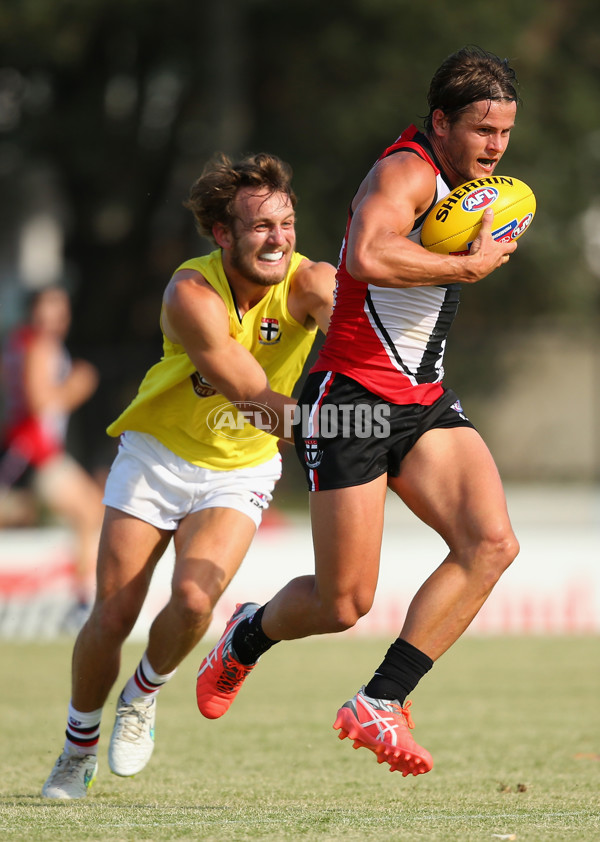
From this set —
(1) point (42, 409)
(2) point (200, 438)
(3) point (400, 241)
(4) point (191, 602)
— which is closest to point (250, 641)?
(4) point (191, 602)

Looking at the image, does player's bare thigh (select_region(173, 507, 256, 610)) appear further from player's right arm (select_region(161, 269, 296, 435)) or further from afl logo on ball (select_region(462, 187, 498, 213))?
afl logo on ball (select_region(462, 187, 498, 213))

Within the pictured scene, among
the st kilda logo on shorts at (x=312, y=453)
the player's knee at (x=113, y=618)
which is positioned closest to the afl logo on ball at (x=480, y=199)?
the st kilda logo on shorts at (x=312, y=453)

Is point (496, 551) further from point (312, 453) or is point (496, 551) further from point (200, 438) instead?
point (200, 438)

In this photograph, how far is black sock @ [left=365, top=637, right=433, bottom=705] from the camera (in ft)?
14.0

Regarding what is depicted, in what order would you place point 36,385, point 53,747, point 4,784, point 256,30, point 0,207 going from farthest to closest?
point 0,207 → point 256,30 → point 36,385 → point 53,747 → point 4,784

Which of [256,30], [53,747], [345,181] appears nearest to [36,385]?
[53,747]

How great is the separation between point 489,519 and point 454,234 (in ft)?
3.32

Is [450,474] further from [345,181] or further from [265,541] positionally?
[345,181]

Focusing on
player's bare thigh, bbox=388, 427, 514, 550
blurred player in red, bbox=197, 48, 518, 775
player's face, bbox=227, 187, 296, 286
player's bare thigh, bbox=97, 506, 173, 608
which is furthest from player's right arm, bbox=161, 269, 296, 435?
player's bare thigh, bbox=97, 506, 173, 608

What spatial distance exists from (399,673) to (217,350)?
54.7 inches

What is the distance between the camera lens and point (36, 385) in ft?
35.4

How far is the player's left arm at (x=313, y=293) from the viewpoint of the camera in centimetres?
489

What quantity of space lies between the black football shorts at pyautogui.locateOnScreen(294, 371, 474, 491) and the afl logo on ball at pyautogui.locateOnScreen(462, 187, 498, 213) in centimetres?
73

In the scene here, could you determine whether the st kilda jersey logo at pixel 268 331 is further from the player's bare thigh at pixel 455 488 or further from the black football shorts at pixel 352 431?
the player's bare thigh at pixel 455 488
